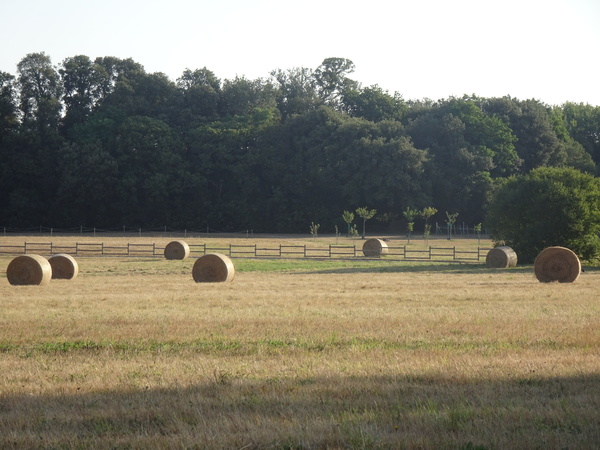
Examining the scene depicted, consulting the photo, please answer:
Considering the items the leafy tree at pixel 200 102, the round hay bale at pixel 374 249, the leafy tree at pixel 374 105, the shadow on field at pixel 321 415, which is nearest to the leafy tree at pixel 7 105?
the leafy tree at pixel 200 102

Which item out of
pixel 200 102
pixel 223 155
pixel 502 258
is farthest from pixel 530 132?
pixel 502 258

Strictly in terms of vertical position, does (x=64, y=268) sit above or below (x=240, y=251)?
above

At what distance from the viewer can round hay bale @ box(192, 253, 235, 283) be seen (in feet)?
96.1

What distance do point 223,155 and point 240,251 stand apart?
29.9m

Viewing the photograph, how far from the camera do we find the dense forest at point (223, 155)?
262 feet

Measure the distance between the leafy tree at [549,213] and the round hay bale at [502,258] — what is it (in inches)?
88.4

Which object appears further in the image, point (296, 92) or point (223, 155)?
point (296, 92)

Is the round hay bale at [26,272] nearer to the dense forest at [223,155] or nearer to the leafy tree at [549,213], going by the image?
the leafy tree at [549,213]

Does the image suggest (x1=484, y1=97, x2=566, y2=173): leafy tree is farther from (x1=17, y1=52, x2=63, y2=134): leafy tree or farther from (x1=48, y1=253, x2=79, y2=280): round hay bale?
(x1=48, y1=253, x2=79, y2=280): round hay bale

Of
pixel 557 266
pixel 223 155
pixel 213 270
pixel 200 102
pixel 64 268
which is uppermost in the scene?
pixel 200 102

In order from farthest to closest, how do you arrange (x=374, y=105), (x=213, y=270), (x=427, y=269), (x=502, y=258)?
(x=374, y=105)
(x=502, y=258)
(x=427, y=269)
(x=213, y=270)

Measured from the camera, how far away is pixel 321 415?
7766 mm

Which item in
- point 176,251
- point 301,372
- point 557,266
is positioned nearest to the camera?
point 301,372

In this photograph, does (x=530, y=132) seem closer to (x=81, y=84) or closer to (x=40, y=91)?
(x=81, y=84)
